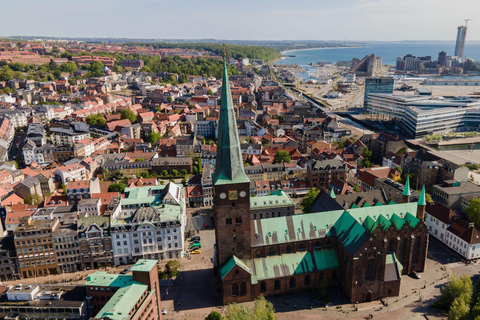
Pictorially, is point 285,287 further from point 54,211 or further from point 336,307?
point 54,211

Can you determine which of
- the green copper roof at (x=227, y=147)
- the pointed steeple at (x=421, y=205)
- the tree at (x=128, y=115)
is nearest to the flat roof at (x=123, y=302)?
the green copper roof at (x=227, y=147)

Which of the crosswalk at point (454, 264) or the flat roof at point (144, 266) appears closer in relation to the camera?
the flat roof at point (144, 266)

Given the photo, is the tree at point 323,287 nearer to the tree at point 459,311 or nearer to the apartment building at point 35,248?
the tree at point 459,311

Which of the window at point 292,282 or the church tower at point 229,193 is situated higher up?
the church tower at point 229,193

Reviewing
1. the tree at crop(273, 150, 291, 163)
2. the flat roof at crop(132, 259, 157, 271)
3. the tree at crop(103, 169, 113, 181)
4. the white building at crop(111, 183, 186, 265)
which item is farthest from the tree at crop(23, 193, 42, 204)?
the tree at crop(273, 150, 291, 163)

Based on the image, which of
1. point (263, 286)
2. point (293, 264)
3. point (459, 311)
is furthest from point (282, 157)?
point (459, 311)

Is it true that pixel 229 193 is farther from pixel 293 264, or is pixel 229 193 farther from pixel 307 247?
pixel 307 247
